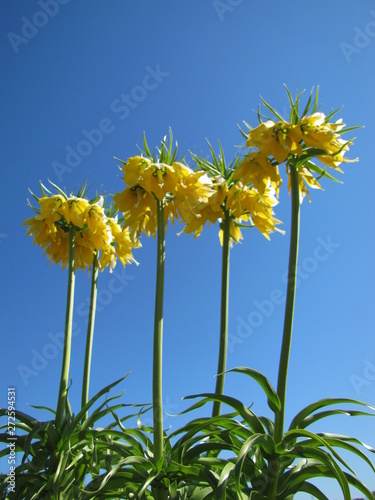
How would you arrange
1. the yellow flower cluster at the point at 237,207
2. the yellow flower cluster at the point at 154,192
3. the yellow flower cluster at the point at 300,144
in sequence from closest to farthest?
the yellow flower cluster at the point at 300,144 → the yellow flower cluster at the point at 154,192 → the yellow flower cluster at the point at 237,207

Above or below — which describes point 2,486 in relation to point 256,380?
below

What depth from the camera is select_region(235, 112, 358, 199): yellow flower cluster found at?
3354 millimetres

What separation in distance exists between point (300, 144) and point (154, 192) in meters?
1.02

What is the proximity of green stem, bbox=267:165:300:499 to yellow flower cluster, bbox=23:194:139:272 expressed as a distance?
1.65 meters

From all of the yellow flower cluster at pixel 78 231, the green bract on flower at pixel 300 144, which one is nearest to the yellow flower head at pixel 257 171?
the green bract on flower at pixel 300 144

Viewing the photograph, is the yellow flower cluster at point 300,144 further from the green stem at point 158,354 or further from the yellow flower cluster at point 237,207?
the green stem at point 158,354

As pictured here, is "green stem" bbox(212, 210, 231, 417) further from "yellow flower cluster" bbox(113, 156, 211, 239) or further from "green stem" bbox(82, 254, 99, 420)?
"green stem" bbox(82, 254, 99, 420)

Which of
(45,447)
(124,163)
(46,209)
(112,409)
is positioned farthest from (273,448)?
(46,209)

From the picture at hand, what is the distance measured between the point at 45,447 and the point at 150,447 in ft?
2.44

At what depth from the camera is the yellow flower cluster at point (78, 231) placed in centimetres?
439

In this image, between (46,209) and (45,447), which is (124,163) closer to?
(46,209)

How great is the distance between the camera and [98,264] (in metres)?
4.65

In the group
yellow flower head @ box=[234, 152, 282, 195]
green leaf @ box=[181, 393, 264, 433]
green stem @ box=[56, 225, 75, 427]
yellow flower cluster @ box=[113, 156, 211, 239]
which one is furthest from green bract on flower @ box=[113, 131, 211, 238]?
green leaf @ box=[181, 393, 264, 433]

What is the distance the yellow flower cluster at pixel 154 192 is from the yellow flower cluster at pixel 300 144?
0.49m
